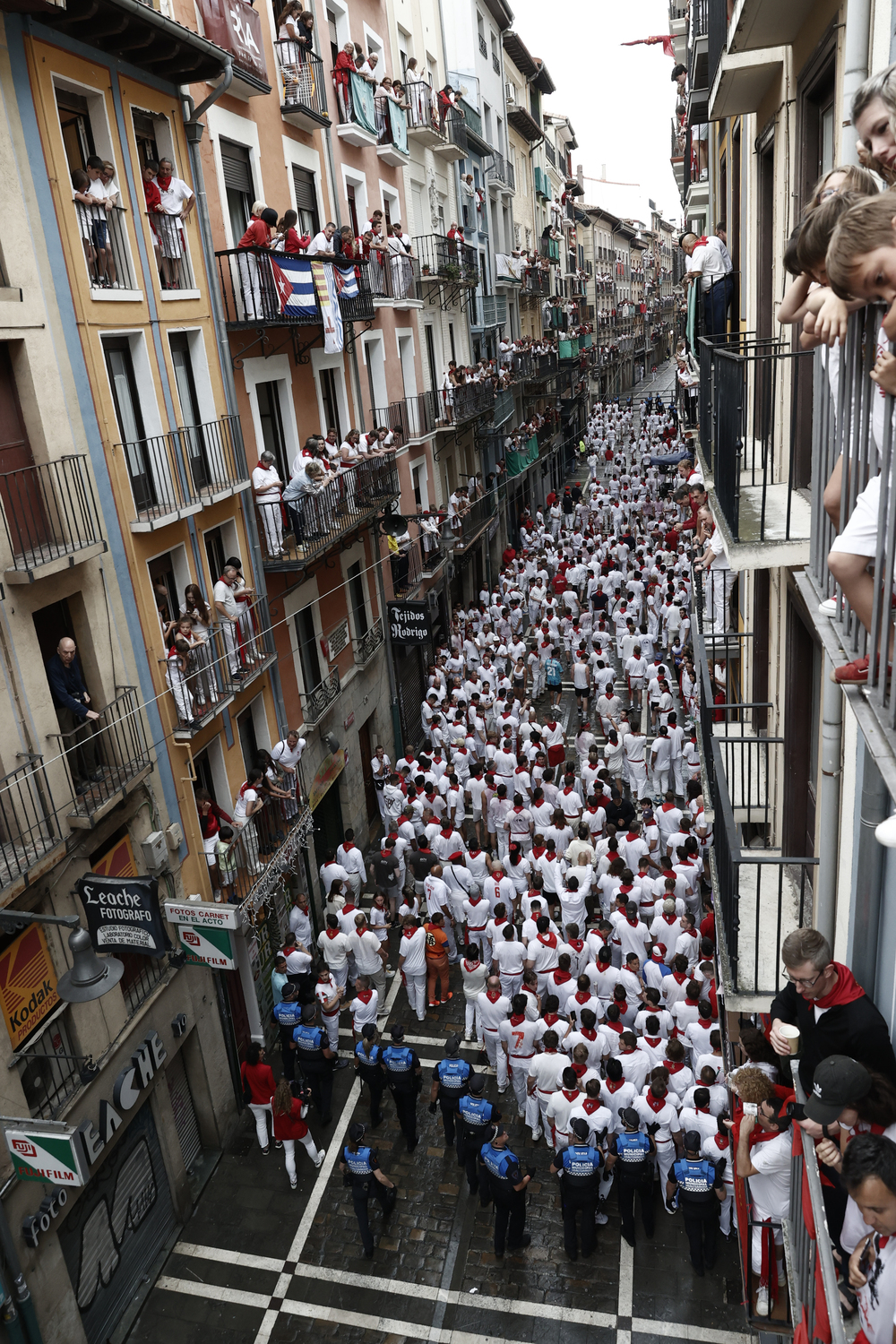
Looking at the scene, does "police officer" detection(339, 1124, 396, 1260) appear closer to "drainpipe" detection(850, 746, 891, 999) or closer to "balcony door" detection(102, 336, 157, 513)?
"drainpipe" detection(850, 746, 891, 999)

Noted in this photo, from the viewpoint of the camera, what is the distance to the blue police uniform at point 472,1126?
9883mm

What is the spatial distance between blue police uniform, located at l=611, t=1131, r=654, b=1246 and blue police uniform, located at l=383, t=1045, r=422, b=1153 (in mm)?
2341

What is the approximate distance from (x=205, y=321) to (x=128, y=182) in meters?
2.11

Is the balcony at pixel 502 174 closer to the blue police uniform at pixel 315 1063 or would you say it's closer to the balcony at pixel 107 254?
the balcony at pixel 107 254

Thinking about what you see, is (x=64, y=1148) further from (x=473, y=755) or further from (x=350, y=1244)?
(x=473, y=755)

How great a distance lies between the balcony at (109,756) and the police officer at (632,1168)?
6.02 m

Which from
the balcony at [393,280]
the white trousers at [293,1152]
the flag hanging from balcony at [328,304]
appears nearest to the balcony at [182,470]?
the flag hanging from balcony at [328,304]

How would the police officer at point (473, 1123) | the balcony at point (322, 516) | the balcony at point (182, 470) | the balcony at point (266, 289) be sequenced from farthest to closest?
1. the balcony at point (322, 516)
2. the balcony at point (266, 289)
3. the balcony at point (182, 470)
4. the police officer at point (473, 1123)

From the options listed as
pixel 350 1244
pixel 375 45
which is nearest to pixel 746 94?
pixel 350 1244

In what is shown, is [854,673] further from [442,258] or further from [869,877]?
[442,258]

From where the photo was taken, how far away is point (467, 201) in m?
29.6

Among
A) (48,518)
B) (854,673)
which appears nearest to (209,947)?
(48,518)

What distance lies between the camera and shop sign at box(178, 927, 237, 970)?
10.6 meters

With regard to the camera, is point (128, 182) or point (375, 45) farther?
point (375, 45)
